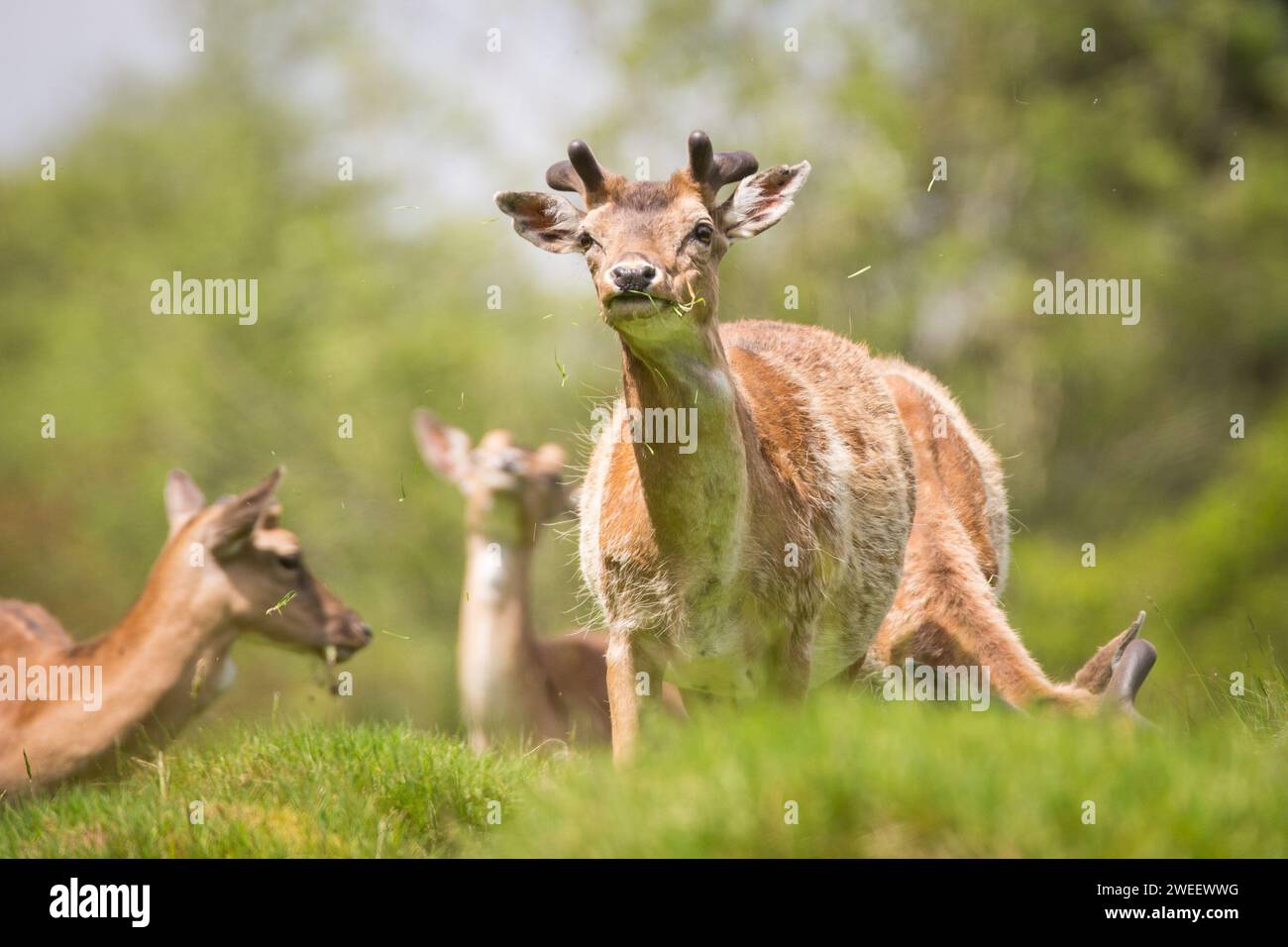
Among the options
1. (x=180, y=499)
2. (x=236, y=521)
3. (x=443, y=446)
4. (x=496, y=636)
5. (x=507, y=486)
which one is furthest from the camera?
(x=443, y=446)

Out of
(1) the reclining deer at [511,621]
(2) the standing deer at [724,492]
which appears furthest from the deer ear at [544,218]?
(1) the reclining deer at [511,621]

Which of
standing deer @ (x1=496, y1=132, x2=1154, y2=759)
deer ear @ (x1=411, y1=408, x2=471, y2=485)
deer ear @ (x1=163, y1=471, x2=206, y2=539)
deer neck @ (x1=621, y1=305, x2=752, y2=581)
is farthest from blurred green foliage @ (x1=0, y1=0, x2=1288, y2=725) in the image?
deer neck @ (x1=621, y1=305, x2=752, y2=581)

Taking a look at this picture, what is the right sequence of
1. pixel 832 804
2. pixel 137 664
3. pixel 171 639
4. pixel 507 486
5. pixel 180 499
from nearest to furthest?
pixel 832 804 < pixel 137 664 < pixel 171 639 < pixel 180 499 < pixel 507 486

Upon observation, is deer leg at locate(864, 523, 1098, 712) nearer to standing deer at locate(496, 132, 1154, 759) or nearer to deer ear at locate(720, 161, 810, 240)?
standing deer at locate(496, 132, 1154, 759)

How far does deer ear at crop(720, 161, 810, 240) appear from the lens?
8023mm

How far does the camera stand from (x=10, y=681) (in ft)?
30.5

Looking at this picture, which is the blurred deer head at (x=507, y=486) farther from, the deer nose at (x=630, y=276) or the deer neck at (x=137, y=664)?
the deer nose at (x=630, y=276)

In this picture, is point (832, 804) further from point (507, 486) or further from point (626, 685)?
point (507, 486)

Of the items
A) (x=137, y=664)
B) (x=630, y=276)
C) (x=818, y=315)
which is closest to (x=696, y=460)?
(x=630, y=276)

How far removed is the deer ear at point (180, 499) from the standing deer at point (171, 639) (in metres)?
0.03

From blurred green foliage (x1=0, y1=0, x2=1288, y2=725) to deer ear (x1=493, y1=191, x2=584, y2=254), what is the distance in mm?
16103

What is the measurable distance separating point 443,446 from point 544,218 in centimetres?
578

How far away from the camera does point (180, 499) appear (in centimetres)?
1055
